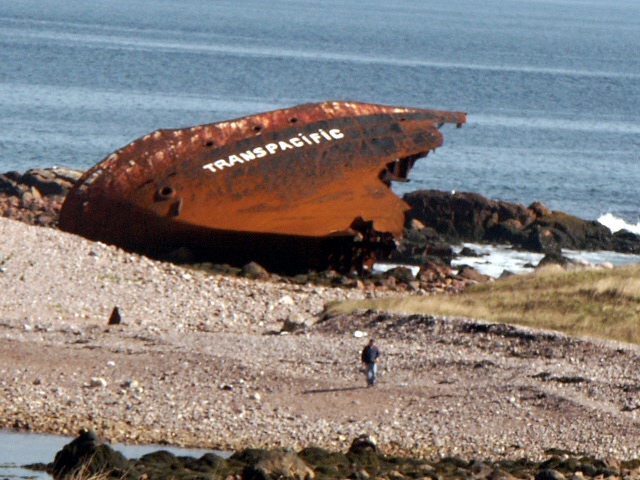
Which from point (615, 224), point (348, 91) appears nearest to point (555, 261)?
point (615, 224)

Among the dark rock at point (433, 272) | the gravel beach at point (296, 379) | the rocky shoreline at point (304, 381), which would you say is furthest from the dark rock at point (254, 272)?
the dark rock at point (433, 272)

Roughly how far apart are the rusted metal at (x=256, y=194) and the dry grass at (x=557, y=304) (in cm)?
422

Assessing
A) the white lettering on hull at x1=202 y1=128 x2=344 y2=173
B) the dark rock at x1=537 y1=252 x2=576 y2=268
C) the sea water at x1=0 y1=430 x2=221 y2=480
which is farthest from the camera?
the dark rock at x1=537 y1=252 x2=576 y2=268

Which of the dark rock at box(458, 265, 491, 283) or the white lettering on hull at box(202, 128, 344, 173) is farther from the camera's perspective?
the dark rock at box(458, 265, 491, 283)

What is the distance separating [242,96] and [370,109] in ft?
148

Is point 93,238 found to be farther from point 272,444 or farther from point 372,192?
point 272,444

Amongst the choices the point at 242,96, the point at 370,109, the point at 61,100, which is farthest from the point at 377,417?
the point at 242,96

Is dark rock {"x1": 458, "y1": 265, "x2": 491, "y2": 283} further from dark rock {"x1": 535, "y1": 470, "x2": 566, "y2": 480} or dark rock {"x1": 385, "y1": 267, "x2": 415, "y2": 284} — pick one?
dark rock {"x1": 535, "y1": 470, "x2": 566, "y2": 480}

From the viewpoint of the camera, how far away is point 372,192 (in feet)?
85.8

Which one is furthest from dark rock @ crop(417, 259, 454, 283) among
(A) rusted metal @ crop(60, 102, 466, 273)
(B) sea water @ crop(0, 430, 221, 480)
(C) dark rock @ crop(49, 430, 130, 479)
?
(C) dark rock @ crop(49, 430, 130, 479)

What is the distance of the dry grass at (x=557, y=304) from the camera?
18844mm

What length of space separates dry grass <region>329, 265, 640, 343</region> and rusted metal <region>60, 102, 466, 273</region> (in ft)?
13.8

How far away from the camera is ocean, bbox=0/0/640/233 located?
4906cm

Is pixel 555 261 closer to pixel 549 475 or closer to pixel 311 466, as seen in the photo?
pixel 549 475
